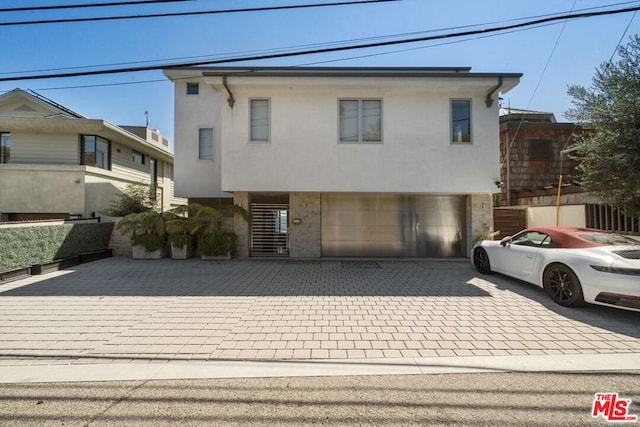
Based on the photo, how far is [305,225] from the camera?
10.7 meters

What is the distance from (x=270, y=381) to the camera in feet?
10.0

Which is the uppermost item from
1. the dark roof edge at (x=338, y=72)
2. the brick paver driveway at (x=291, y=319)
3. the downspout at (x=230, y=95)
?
the dark roof edge at (x=338, y=72)

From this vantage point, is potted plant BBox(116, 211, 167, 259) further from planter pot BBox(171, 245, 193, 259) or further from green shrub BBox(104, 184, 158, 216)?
green shrub BBox(104, 184, 158, 216)

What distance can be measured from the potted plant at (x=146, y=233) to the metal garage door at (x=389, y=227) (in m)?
5.73

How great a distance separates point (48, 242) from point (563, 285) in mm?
12736

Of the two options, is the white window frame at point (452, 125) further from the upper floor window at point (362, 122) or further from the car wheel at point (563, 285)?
the car wheel at point (563, 285)

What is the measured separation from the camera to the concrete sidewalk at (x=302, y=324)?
141 inches

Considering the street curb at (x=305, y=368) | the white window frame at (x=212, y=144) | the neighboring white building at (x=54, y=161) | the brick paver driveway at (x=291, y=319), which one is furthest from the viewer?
the neighboring white building at (x=54, y=161)

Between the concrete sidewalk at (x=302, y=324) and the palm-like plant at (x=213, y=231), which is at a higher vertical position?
the palm-like plant at (x=213, y=231)

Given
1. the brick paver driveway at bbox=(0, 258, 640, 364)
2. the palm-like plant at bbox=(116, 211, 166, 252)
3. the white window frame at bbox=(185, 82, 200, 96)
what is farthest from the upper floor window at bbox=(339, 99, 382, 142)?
the palm-like plant at bbox=(116, 211, 166, 252)

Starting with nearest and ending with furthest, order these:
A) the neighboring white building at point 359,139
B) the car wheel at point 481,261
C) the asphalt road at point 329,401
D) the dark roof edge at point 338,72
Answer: the asphalt road at point 329,401 → the car wheel at point 481,261 → the dark roof edge at point 338,72 → the neighboring white building at point 359,139

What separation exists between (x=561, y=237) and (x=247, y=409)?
6.26 meters

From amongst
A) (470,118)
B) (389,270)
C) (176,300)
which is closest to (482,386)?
(176,300)

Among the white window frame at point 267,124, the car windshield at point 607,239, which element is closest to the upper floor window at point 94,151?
the white window frame at point 267,124
